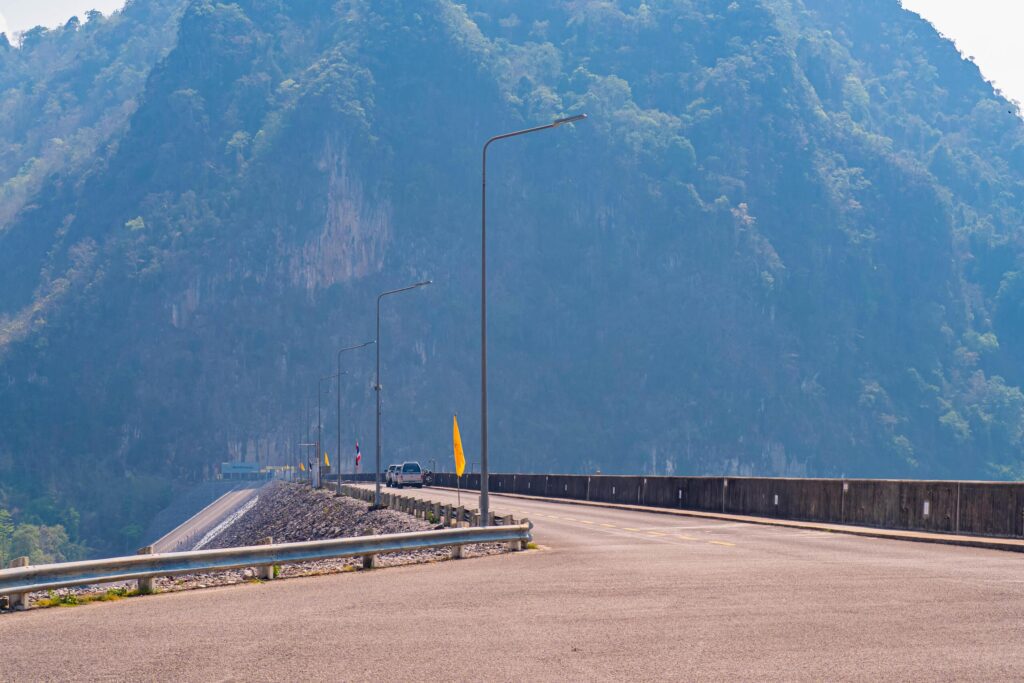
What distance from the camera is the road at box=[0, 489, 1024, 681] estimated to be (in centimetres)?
1052

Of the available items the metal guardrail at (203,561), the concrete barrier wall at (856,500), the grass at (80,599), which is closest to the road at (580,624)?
the metal guardrail at (203,561)

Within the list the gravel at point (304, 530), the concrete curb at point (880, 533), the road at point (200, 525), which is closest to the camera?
the concrete curb at point (880, 533)

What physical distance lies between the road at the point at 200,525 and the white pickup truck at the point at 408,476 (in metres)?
32.8

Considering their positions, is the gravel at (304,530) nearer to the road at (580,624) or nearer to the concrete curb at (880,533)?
the road at (580,624)

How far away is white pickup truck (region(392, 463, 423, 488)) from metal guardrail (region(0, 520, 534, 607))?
209 ft

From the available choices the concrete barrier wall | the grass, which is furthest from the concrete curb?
the grass

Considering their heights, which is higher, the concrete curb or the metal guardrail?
the metal guardrail

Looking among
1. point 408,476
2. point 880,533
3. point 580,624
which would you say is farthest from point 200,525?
point 580,624

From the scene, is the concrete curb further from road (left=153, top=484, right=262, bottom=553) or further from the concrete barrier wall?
road (left=153, top=484, right=262, bottom=553)

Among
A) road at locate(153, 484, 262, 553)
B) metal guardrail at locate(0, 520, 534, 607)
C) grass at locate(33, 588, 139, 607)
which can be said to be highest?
Answer: metal guardrail at locate(0, 520, 534, 607)

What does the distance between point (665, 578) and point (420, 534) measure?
5365mm

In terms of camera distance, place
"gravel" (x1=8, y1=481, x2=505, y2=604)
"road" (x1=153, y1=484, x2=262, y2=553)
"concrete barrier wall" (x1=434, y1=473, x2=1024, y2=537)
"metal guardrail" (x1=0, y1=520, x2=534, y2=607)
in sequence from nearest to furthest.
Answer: "metal guardrail" (x1=0, y1=520, x2=534, y2=607) < "concrete barrier wall" (x1=434, y1=473, x2=1024, y2=537) < "gravel" (x1=8, y1=481, x2=505, y2=604) < "road" (x1=153, y1=484, x2=262, y2=553)

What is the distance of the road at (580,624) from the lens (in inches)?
414

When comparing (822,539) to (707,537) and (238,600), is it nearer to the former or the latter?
(707,537)
